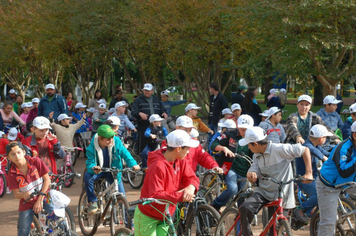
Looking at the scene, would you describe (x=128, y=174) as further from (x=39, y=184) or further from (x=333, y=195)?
(x=333, y=195)

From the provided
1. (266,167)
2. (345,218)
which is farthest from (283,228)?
(345,218)

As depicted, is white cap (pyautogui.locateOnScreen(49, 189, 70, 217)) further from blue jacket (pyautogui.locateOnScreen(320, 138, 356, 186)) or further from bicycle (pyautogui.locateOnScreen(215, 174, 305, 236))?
blue jacket (pyautogui.locateOnScreen(320, 138, 356, 186))

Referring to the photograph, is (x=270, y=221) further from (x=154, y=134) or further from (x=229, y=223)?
(x=154, y=134)

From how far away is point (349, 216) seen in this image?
6.92 m

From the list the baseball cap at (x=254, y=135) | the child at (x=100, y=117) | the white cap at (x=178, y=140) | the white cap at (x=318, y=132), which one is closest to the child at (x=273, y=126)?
the white cap at (x=318, y=132)

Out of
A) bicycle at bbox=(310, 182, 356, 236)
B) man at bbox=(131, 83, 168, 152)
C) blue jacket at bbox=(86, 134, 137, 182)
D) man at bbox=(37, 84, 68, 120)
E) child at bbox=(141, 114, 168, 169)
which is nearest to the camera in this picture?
bicycle at bbox=(310, 182, 356, 236)

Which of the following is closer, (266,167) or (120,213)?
(266,167)

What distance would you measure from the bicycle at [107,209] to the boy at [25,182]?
3.13 feet

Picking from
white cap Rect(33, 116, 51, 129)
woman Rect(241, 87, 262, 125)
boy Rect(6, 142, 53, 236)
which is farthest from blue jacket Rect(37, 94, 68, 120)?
boy Rect(6, 142, 53, 236)

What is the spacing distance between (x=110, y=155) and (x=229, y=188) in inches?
67.2

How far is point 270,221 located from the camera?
6.31 meters

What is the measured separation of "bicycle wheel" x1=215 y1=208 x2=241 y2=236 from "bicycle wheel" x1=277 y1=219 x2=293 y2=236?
2.18ft

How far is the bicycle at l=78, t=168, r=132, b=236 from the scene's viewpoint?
304 inches

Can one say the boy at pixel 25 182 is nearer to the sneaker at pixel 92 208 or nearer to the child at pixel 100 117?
the sneaker at pixel 92 208
